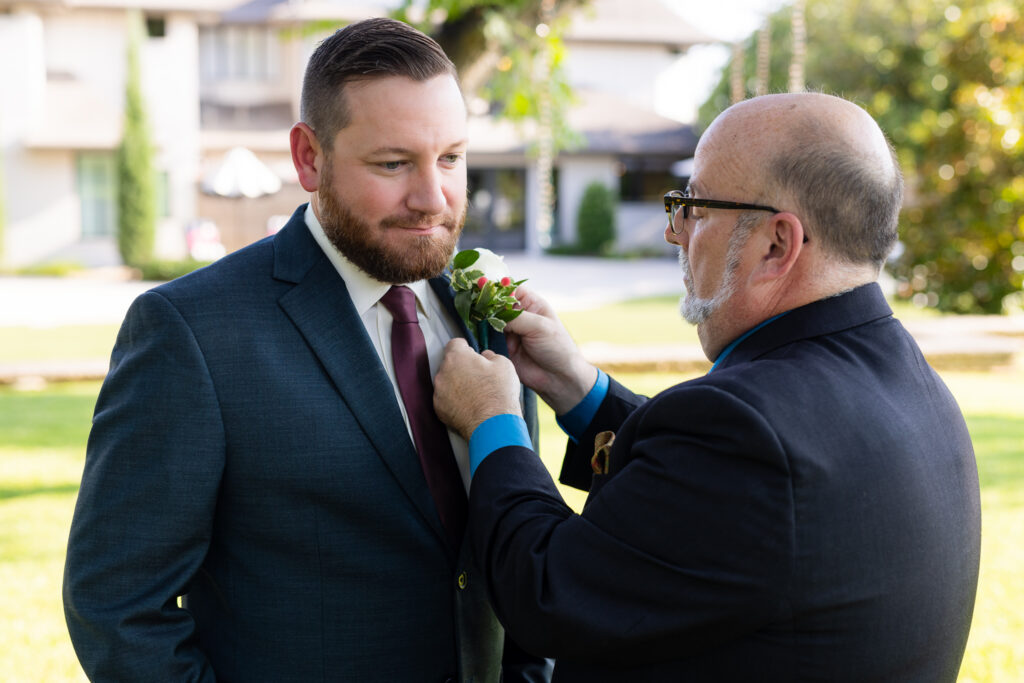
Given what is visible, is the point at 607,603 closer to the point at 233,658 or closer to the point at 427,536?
the point at 427,536

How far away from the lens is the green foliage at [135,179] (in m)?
29.3

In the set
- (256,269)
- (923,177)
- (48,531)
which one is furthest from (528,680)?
(923,177)

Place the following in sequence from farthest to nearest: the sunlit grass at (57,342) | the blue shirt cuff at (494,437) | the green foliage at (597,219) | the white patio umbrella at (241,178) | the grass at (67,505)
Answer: the green foliage at (597,219)
the white patio umbrella at (241,178)
the sunlit grass at (57,342)
the grass at (67,505)
the blue shirt cuff at (494,437)

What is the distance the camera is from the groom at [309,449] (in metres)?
2.07

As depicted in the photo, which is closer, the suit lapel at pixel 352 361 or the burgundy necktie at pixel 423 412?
the suit lapel at pixel 352 361

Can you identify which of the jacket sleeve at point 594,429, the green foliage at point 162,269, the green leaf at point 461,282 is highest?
the green leaf at point 461,282

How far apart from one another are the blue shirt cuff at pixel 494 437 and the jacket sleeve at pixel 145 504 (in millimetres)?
560

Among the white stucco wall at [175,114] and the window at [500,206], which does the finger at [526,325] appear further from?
the window at [500,206]

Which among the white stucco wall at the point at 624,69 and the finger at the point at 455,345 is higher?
the white stucco wall at the point at 624,69

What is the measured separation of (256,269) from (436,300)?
1.86 feet

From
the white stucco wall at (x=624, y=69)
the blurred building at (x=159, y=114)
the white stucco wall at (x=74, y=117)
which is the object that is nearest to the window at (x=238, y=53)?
the blurred building at (x=159, y=114)

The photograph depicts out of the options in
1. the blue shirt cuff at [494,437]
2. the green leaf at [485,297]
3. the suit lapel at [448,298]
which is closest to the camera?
the blue shirt cuff at [494,437]

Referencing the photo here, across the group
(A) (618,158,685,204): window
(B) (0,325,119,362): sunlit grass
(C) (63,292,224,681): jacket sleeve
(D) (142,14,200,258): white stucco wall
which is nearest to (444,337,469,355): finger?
(C) (63,292,224,681): jacket sleeve

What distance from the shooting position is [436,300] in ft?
8.96
